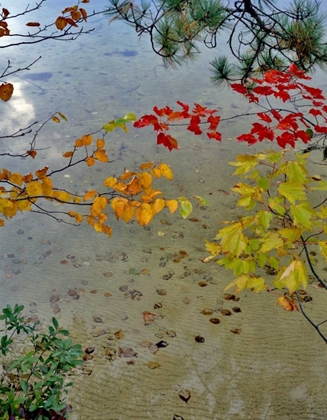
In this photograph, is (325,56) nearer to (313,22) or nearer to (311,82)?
(313,22)

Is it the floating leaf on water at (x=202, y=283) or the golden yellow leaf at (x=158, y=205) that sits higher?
the golden yellow leaf at (x=158, y=205)

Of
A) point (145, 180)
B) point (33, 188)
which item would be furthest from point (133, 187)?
point (33, 188)

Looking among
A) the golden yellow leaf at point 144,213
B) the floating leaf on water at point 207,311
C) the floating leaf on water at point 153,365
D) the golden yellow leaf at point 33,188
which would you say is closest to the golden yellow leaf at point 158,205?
the golden yellow leaf at point 144,213

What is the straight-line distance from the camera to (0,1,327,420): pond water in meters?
1.83

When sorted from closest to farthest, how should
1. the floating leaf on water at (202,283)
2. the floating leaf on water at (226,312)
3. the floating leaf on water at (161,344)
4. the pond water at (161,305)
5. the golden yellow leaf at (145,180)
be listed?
the golden yellow leaf at (145,180) → the pond water at (161,305) → the floating leaf on water at (161,344) → the floating leaf on water at (226,312) → the floating leaf on water at (202,283)

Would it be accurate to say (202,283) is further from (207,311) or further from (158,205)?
(158,205)

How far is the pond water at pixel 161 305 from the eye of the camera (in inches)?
71.9

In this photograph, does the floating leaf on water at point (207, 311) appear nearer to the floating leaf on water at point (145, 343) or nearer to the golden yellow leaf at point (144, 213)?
the floating leaf on water at point (145, 343)

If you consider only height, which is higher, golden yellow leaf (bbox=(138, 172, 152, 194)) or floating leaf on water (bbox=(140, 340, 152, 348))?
golden yellow leaf (bbox=(138, 172, 152, 194))

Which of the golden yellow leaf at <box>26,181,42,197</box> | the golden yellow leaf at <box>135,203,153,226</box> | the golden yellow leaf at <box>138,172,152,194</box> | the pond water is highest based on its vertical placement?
the golden yellow leaf at <box>138,172,152,194</box>

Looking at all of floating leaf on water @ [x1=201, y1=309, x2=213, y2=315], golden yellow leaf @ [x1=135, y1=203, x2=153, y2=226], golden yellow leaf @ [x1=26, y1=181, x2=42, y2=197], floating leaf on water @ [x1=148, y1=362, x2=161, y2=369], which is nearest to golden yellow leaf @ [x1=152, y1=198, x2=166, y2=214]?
golden yellow leaf @ [x1=135, y1=203, x2=153, y2=226]

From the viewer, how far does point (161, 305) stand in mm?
2275

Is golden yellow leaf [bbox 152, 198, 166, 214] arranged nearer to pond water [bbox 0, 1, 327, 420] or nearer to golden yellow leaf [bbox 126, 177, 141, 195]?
golden yellow leaf [bbox 126, 177, 141, 195]

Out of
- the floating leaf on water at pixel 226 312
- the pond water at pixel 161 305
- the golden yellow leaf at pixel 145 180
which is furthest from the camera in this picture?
the floating leaf on water at pixel 226 312
